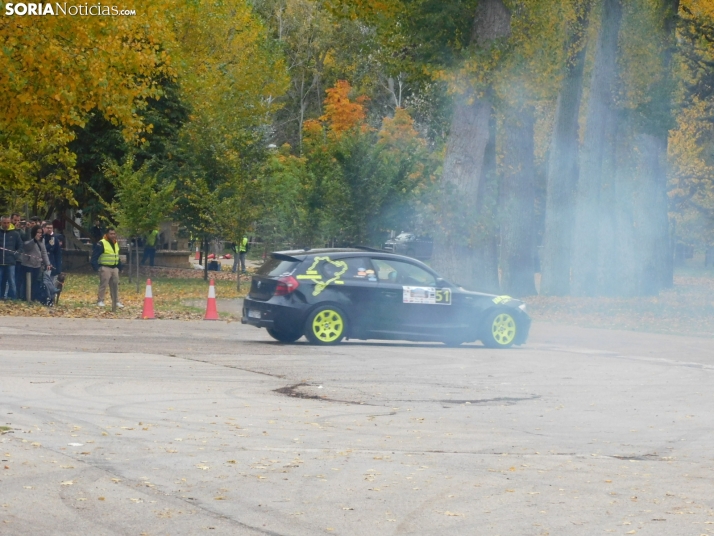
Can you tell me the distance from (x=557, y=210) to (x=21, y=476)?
29.3 m

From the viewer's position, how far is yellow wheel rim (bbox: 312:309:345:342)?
62.1ft

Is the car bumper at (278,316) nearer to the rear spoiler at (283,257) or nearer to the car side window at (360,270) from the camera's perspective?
the rear spoiler at (283,257)

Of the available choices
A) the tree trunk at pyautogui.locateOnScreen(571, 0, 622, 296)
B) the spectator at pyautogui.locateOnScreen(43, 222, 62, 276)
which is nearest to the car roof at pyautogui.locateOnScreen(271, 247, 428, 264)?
the spectator at pyautogui.locateOnScreen(43, 222, 62, 276)

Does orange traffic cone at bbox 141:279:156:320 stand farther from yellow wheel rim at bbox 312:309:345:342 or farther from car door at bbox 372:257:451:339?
car door at bbox 372:257:451:339

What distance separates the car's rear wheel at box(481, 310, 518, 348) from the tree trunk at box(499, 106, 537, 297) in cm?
1463

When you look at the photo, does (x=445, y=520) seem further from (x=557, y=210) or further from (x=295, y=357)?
(x=557, y=210)

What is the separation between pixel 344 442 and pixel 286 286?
28.8ft

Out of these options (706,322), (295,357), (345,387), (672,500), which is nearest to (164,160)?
(706,322)

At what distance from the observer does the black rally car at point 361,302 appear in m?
18.9

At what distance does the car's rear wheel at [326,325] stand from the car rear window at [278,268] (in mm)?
759

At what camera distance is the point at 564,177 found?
36344 mm

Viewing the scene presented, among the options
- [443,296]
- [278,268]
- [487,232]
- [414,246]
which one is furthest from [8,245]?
[414,246]

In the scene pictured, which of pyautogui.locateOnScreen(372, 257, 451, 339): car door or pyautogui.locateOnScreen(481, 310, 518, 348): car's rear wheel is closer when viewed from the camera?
pyautogui.locateOnScreen(372, 257, 451, 339): car door

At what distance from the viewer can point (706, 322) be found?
2842cm
